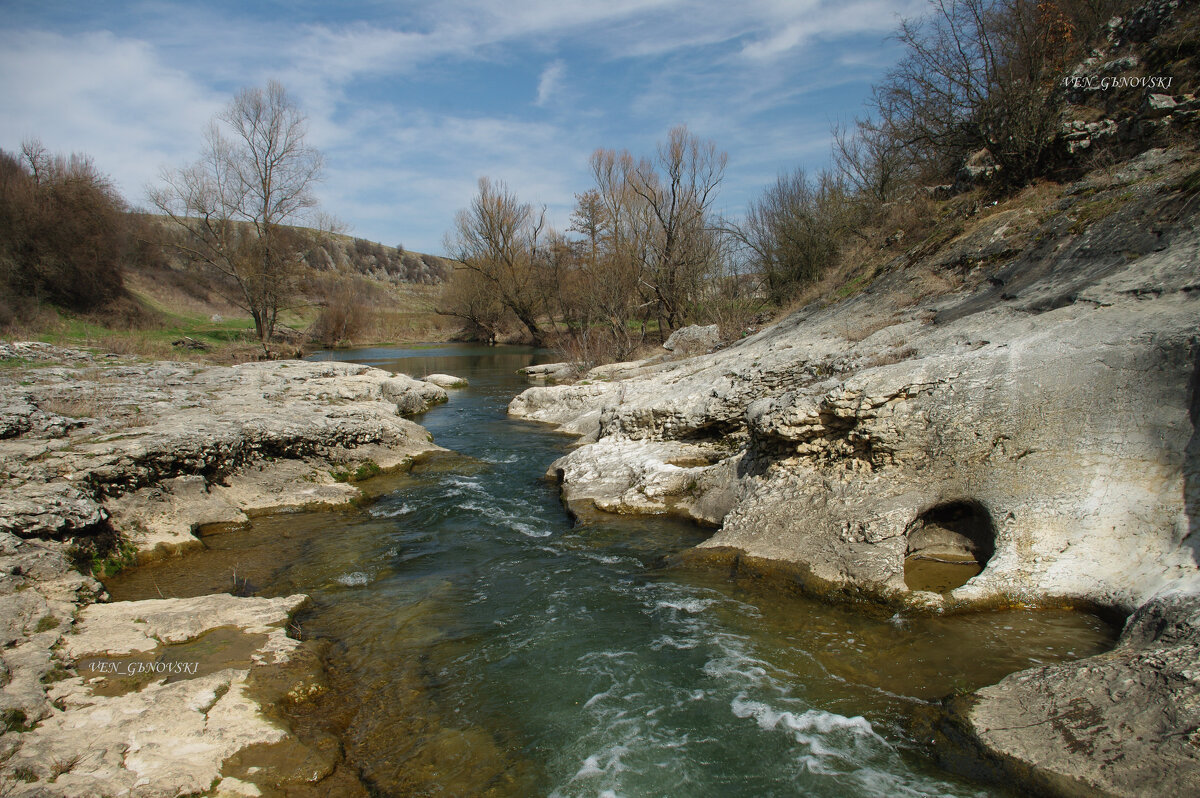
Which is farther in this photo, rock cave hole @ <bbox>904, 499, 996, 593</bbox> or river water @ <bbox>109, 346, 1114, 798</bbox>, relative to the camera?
rock cave hole @ <bbox>904, 499, 996, 593</bbox>

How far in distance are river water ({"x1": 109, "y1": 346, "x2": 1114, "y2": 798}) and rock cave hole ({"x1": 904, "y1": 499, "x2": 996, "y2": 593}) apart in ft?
1.81

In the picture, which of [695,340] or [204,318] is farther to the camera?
[204,318]

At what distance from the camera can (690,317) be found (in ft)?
90.4

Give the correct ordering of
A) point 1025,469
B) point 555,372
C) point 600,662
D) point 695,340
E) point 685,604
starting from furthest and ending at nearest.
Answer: point 555,372 < point 695,340 < point 685,604 < point 1025,469 < point 600,662

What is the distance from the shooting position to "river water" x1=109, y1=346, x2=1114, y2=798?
348cm

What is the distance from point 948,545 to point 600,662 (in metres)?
3.39

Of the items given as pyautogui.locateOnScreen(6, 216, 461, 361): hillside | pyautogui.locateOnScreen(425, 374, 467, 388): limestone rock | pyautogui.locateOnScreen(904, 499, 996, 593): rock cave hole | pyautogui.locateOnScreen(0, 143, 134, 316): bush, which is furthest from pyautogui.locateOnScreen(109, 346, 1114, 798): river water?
pyautogui.locateOnScreen(0, 143, 134, 316): bush

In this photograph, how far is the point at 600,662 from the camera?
4.57 metres

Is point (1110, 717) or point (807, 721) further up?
point (1110, 717)

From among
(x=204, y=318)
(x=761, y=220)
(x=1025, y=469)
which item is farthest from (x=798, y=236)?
(x=204, y=318)

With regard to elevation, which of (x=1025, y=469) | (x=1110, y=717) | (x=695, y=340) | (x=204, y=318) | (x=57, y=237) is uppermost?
(x=57, y=237)

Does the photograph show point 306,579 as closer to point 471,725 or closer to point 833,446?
point 471,725

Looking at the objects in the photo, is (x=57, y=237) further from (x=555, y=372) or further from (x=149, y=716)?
(x=149, y=716)

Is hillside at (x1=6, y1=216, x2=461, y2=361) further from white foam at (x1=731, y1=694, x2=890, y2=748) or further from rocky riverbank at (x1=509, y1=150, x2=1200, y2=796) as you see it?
white foam at (x1=731, y1=694, x2=890, y2=748)
